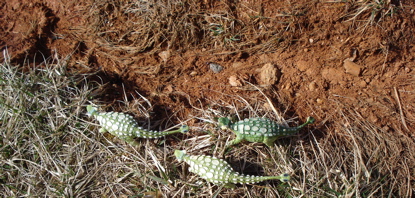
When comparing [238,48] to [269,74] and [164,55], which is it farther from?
[164,55]

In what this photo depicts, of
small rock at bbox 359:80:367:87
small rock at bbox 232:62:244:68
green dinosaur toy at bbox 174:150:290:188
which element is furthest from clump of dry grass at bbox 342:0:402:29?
green dinosaur toy at bbox 174:150:290:188

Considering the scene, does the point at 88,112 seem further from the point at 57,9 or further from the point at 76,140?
the point at 57,9

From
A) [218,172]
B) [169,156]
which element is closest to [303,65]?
[218,172]

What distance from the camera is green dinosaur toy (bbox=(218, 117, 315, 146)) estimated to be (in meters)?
2.48

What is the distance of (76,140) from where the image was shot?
9.16 feet

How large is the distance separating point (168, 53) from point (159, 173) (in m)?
1.21

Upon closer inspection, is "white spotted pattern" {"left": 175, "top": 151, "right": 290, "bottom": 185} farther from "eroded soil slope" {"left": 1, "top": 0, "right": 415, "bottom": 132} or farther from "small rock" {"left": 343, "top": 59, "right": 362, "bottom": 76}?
"small rock" {"left": 343, "top": 59, "right": 362, "bottom": 76}

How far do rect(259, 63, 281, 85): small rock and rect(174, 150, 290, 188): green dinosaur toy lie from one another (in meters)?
0.92

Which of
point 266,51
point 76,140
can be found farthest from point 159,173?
point 266,51

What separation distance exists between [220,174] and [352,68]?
1.62m

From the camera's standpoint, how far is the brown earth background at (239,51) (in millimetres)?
2902

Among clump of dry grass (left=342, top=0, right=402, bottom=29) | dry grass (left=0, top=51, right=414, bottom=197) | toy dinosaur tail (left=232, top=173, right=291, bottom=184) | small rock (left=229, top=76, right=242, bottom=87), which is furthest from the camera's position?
small rock (left=229, top=76, right=242, bottom=87)

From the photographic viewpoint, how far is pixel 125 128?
2.60 m

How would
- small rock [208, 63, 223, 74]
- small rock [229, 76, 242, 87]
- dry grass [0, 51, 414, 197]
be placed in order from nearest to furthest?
dry grass [0, 51, 414, 197] < small rock [229, 76, 242, 87] < small rock [208, 63, 223, 74]
